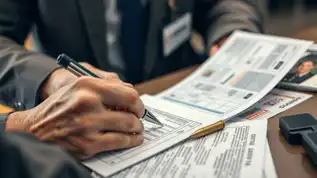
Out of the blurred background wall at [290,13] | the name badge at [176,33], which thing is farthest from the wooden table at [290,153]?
the blurred background wall at [290,13]

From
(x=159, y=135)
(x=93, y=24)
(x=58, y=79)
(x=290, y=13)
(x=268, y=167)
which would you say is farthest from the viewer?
(x=290, y=13)

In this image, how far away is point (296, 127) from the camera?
1.86ft

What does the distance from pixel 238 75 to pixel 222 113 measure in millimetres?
174

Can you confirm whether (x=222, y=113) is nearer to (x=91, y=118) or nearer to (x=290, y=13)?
(x=91, y=118)

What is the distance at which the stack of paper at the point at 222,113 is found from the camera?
0.51 meters

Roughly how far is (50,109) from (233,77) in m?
0.38

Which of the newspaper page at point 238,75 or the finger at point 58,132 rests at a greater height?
the finger at point 58,132

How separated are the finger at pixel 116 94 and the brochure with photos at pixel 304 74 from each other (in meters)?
0.32

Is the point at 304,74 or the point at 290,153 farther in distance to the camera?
the point at 304,74

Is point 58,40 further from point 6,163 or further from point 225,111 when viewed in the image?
point 6,163

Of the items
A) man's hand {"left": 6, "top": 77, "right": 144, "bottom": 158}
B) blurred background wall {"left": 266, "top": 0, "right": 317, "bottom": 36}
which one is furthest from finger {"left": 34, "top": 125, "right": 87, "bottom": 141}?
blurred background wall {"left": 266, "top": 0, "right": 317, "bottom": 36}

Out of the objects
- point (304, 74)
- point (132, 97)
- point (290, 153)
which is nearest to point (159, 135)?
point (132, 97)

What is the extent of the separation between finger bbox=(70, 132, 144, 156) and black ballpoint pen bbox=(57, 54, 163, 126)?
0.24ft

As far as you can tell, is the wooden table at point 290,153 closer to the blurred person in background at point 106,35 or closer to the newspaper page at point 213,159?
the newspaper page at point 213,159
